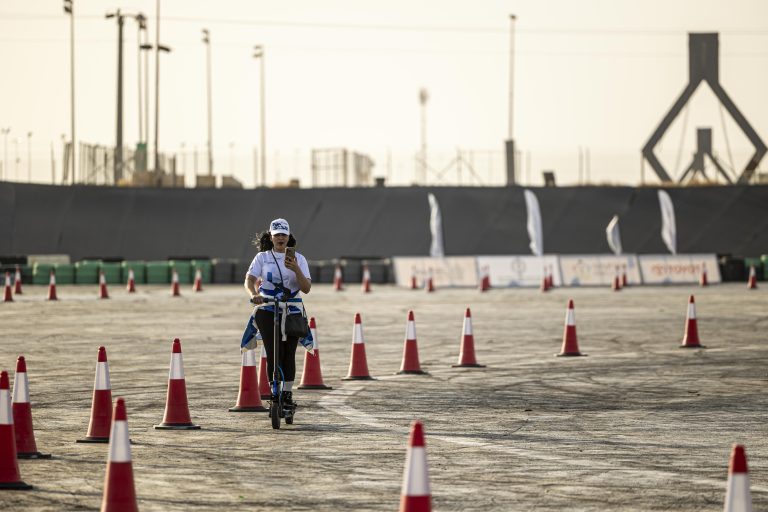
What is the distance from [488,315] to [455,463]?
20.1m

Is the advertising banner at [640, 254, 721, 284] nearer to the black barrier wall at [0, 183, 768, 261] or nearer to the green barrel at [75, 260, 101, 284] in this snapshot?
the black barrier wall at [0, 183, 768, 261]

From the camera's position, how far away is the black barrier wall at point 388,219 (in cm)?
5931

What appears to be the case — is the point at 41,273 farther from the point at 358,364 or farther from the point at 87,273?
the point at 358,364

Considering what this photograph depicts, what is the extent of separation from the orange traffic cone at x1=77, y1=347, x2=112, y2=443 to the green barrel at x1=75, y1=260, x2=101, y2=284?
124 ft

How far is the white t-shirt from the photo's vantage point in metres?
13.1

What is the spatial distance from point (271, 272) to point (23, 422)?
9.39 feet

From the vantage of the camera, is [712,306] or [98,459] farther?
[712,306]

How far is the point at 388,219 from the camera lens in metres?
60.9

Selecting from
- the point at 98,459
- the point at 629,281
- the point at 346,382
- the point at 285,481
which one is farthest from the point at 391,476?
the point at 629,281

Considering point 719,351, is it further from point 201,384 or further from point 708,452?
point 708,452

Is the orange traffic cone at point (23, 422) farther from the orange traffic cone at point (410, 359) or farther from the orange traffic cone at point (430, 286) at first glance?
the orange traffic cone at point (430, 286)

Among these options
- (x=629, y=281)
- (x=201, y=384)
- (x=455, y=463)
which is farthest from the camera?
(x=629, y=281)

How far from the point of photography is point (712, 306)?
34156mm

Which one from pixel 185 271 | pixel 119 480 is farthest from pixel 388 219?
pixel 119 480
